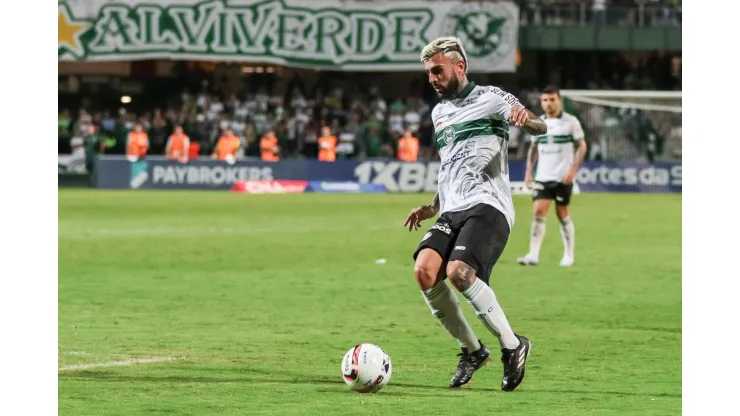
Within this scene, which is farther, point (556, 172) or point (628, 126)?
point (628, 126)

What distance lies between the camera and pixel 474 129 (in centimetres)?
803

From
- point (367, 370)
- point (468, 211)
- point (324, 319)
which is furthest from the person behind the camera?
point (324, 319)

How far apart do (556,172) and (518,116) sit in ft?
31.3

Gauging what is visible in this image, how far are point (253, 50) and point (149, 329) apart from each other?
3046 cm

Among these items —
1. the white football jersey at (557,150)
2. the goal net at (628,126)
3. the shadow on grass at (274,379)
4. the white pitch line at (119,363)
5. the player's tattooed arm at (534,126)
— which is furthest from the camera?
the goal net at (628,126)

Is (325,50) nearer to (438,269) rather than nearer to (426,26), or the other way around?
(426,26)

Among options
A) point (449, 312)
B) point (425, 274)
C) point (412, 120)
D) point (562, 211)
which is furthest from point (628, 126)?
point (425, 274)

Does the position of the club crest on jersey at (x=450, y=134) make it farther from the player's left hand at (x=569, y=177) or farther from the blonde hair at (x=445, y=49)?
the player's left hand at (x=569, y=177)

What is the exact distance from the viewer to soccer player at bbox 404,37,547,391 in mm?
7793

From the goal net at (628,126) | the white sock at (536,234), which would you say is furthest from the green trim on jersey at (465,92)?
the goal net at (628,126)

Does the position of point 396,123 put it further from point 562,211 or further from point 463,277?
point 463,277

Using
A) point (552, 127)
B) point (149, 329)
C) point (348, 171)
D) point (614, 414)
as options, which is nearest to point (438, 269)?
point (614, 414)

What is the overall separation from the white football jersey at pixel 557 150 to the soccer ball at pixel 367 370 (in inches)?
370

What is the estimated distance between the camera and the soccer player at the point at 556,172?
661 inches
